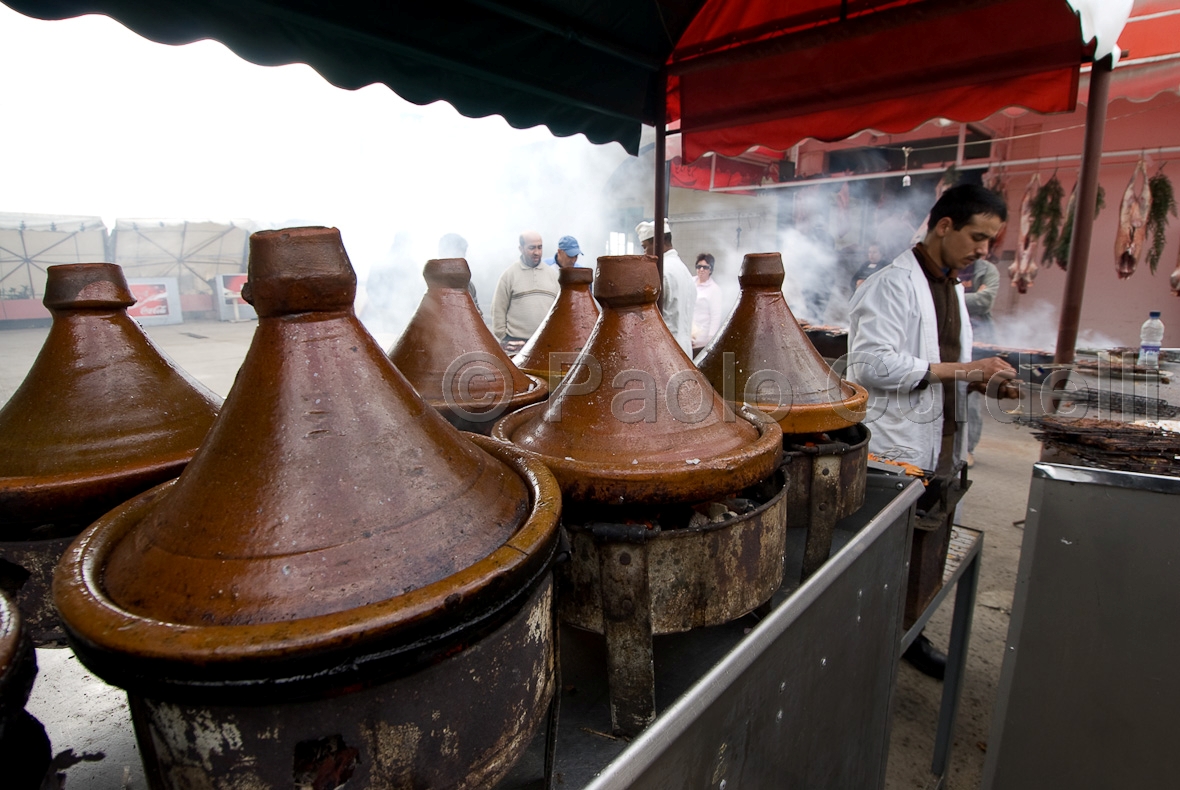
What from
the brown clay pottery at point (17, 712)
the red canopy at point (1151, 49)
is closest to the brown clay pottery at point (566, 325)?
the brown clay pottery at point (17, 712)

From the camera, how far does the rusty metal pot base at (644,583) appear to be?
1263 mm

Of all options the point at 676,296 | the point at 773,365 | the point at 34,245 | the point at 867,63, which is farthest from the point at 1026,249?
the point at 34,245

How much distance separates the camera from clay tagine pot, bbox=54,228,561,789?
2.47 feet

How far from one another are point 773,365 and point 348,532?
1.42 m

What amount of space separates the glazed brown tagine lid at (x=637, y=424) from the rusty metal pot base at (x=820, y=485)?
212mm

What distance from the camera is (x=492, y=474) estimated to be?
1.18 m

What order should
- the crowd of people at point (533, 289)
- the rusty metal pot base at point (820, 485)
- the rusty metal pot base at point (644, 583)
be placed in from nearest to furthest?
the rusty metal pot base at point (644, 583) → the rusty metal pot base at point (820, 485) → the crowd of people at point (533, 289)

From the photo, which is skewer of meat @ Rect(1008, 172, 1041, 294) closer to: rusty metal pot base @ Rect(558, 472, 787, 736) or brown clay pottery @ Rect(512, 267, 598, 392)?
brown clay pottery @ Rect(512, 267, 598, 392)

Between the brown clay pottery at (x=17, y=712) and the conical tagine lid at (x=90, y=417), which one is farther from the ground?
the conical tagine lid at (x=90, y=417)

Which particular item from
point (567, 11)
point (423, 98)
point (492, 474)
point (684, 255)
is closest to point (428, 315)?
point (492, 474)

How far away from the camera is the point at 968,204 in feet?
10.0

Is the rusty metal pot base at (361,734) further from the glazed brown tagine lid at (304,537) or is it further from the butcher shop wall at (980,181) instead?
the butcher shop wall at (980,181)

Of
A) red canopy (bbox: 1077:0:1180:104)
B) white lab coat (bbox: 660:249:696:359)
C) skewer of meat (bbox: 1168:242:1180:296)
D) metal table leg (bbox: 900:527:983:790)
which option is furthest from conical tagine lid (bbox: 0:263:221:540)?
skewer of meat (bbox: 1168:242:1180:296)

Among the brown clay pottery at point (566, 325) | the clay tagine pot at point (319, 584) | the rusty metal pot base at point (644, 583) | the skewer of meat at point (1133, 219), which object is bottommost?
the rusty metal pot base at point (644, 583)
